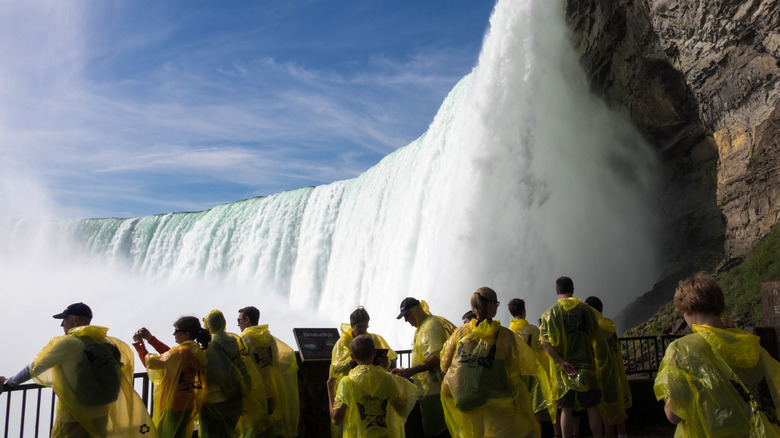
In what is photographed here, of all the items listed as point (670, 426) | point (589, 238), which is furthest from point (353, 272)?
point (670, 426)

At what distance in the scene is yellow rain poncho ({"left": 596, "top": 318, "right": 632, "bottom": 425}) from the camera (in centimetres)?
575

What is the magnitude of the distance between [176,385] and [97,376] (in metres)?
0.66

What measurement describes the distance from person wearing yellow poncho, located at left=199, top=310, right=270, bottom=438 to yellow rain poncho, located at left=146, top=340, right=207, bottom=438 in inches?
4.3

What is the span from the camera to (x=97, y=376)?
165 inches

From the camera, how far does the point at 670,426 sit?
784 centimetres

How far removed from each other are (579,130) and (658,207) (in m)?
3.36

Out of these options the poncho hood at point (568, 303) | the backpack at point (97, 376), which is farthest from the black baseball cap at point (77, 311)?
the poncho hood at point (568, 303)

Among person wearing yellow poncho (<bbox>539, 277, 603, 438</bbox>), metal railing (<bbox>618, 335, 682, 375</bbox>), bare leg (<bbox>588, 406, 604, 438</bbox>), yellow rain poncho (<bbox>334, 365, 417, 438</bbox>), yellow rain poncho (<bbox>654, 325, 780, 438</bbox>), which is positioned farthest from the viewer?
metal railing (<bbox>618, 335, 682, 375</bbox>)

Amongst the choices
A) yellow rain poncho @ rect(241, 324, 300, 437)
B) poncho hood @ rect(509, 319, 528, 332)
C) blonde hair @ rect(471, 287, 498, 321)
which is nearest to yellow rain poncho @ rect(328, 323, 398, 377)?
yellow rain poncho @ rect(241, 324, 300, 437)

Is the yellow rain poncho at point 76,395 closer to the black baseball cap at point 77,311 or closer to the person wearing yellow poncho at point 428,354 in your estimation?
the black baseball cap at point 77,311

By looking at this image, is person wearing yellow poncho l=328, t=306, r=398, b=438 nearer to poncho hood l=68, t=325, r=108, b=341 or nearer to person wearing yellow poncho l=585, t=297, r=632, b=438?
poncho hood l=68, t=325, r=108, b=341

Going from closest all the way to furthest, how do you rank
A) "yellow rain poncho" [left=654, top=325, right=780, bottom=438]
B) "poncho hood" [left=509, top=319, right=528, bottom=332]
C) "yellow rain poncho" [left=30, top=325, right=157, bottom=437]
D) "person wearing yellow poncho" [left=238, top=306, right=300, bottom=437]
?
"yellow rain poncho" [left=654, top=325, right=780, bottom=438] → "yellow rain poncho" [left=30, top=325, right=157, bottom=437] → "person wearing yellow poncho" [left=238, top=306, right=300, bottom=437] → "poncho hood" [left=509, top=319, right=528, bottom=332]

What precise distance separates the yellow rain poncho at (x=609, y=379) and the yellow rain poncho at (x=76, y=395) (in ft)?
12.5

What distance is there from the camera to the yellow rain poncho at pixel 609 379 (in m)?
5.75
